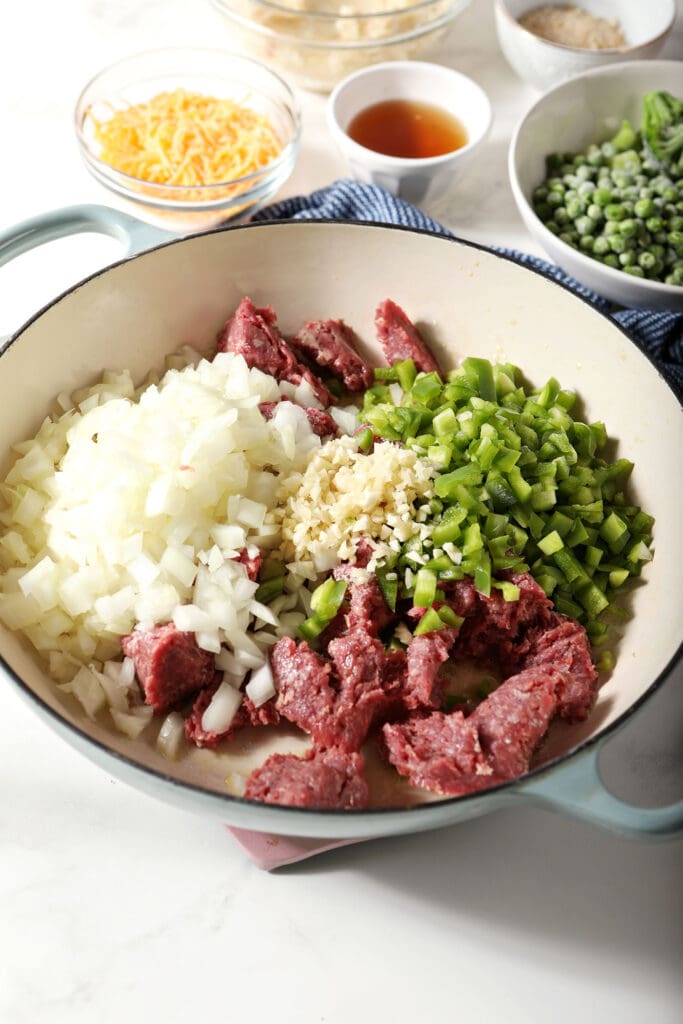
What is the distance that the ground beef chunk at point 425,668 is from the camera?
1.88 m

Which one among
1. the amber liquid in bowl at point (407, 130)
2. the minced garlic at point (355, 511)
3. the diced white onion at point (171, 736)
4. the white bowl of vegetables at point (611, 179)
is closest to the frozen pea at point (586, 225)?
the white bowl of vegetables at point (611, 179)

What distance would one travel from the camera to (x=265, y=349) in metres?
2.40

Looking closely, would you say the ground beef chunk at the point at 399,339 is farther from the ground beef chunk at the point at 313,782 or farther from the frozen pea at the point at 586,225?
the ground beef chunk at the point at 313,782

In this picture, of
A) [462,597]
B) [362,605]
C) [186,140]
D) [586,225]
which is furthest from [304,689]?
[186,140]

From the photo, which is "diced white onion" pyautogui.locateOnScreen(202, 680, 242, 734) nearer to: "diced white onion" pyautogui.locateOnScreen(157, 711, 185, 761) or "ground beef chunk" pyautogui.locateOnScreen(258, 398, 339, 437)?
"diced white onion" pyautogui.locateOnScreen(157, 711, 185, 761)

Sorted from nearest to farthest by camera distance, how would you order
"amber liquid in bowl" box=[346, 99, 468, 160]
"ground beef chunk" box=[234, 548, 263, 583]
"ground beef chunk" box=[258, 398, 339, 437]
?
"ground beef chunk" box=[234, 548, 263, 583], "ground beef chunk" box=[258, 398, 339, 437], "amber liquid in bowl" box=[346, 99, 468, 160]

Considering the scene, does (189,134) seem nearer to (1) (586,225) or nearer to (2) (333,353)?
(2) (333,353)

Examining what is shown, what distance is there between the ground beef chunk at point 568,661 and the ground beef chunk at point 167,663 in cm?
67

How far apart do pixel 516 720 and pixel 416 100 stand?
2166mm

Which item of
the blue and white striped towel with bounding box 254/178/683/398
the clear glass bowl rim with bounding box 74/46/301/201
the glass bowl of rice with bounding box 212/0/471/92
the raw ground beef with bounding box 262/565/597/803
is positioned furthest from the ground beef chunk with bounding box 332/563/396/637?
the glass bowl of rice with bounding box 212/0/471/92

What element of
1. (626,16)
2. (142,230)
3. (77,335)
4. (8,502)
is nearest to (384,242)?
(142,230)

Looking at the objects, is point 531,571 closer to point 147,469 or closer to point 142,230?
point 147,469

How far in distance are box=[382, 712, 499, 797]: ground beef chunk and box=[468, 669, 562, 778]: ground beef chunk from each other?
0.03 meters

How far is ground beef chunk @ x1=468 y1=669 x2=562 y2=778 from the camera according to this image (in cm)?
178
